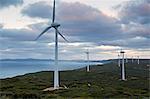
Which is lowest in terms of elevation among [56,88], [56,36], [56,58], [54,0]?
[56,88]

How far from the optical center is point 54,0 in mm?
77750

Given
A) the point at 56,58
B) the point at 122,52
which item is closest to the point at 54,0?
the point at 56,58

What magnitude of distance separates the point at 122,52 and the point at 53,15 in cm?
4302

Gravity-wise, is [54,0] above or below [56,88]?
above

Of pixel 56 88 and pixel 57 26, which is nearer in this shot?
pixel 57 26

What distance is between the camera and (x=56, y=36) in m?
77.1

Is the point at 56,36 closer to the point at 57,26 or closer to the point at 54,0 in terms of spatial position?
the point at 57,26

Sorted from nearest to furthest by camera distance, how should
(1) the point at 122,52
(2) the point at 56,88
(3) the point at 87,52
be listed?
1. (2) the point at 56,88
2. (1) the point at 122,52
3. (3) the point at 87,52

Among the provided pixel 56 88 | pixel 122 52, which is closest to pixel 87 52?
pixel 122 52

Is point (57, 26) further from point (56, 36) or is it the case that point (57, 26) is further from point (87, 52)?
point (87, 52)

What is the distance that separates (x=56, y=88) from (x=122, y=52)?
38.6 meters

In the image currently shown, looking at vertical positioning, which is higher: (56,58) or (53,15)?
(53,15)

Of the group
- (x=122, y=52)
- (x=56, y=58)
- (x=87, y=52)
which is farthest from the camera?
(x=87, y=52)

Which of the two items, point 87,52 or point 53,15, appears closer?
point 53,15
